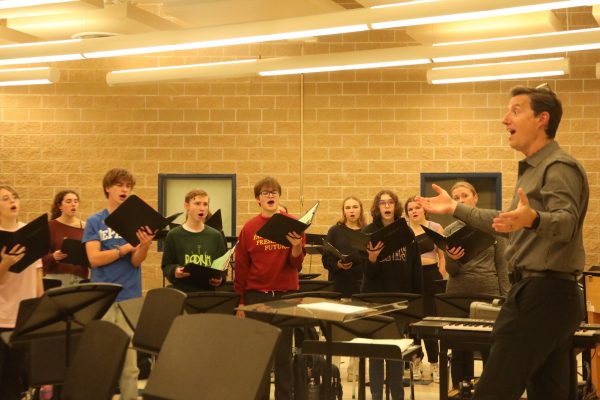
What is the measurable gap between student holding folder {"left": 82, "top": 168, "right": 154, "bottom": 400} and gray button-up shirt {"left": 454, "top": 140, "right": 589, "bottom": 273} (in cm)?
283

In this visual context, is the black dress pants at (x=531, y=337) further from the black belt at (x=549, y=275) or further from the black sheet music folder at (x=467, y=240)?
the black sheet music folder at (x=467, y=240)

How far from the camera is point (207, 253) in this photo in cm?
616

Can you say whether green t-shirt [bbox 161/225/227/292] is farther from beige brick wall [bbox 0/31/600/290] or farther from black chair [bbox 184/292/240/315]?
beige brick wall [bbox 0/31/600/290]

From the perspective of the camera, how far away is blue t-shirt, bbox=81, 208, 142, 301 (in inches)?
217

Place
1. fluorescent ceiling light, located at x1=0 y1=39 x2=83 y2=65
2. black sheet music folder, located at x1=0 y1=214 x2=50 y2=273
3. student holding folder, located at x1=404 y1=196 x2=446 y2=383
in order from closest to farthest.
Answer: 1. black sheet music folder, located at x1=0 y1=214 x2=50 y2=273
2. student holding folder, located at x1=404 y1=196 x2=446 y2=383
3. fluorescent ceiling light, located at x1=0 y1=39 x2=83 y2=65

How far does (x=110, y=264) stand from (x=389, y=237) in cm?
192

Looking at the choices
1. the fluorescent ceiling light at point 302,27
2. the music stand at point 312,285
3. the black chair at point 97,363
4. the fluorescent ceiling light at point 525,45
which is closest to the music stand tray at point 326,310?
the black chair at point 97,363

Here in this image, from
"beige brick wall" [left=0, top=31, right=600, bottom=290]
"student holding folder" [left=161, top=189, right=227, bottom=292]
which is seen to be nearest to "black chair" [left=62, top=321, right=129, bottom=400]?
"student holding folder" [left=161, top=189, right=227, bottom=292]

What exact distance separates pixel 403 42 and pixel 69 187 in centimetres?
452

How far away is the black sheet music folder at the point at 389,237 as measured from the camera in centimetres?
575

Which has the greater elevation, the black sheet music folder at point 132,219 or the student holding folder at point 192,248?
the black sheet music folder at point 132,219

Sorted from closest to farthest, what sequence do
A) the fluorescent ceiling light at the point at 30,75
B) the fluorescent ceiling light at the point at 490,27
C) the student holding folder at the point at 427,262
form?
the student holding folder at the point at 427,262, the fluorescent ceiling light at the point at 490,27, the fluorescent ceiling light at the point at 30,75

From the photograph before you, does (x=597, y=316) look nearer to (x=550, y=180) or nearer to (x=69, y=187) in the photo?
(x=550, y=180)

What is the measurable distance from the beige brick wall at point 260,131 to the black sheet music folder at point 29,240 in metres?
5.23
